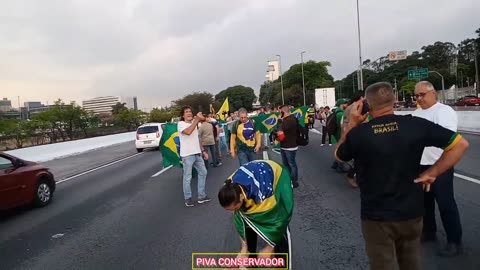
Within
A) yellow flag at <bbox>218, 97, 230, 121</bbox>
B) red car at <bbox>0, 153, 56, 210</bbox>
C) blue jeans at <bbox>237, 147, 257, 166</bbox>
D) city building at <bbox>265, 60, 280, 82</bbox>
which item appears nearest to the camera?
red car at <bbox>0, 153, 56, 210</bbox>

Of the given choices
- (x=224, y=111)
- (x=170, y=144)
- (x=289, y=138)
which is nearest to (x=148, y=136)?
(x=224, y=111)

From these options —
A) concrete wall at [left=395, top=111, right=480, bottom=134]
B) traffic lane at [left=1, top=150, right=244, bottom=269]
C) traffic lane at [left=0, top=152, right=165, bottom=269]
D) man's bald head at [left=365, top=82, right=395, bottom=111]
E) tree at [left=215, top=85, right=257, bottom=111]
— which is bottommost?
traffic lane at [left=0, top=152, right=165, bottom=269]

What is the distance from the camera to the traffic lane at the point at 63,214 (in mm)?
6085

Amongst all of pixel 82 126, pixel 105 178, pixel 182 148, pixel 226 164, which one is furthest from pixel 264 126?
pixel 82 126

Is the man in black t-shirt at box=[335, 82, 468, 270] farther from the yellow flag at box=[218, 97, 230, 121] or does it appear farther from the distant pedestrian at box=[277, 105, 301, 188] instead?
the yellow flag at box=[218, 97, 230, 121]

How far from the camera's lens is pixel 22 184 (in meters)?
→ 8.43

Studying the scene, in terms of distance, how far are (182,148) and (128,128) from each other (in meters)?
43.6

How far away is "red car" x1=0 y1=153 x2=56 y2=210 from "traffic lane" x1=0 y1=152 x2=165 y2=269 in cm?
26

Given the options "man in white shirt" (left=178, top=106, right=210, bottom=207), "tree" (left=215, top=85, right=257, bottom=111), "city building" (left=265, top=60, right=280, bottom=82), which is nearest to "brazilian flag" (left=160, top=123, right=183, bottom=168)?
"man in white shirt" (left=178, top=106, right=210, bottom=207)

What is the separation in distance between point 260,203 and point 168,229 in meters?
3.53

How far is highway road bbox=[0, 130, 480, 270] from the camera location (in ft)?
15.9

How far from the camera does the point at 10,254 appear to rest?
18.9 ft

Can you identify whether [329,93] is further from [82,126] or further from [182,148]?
[182,148]

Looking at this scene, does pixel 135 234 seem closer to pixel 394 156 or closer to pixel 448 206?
pixel 448 206
